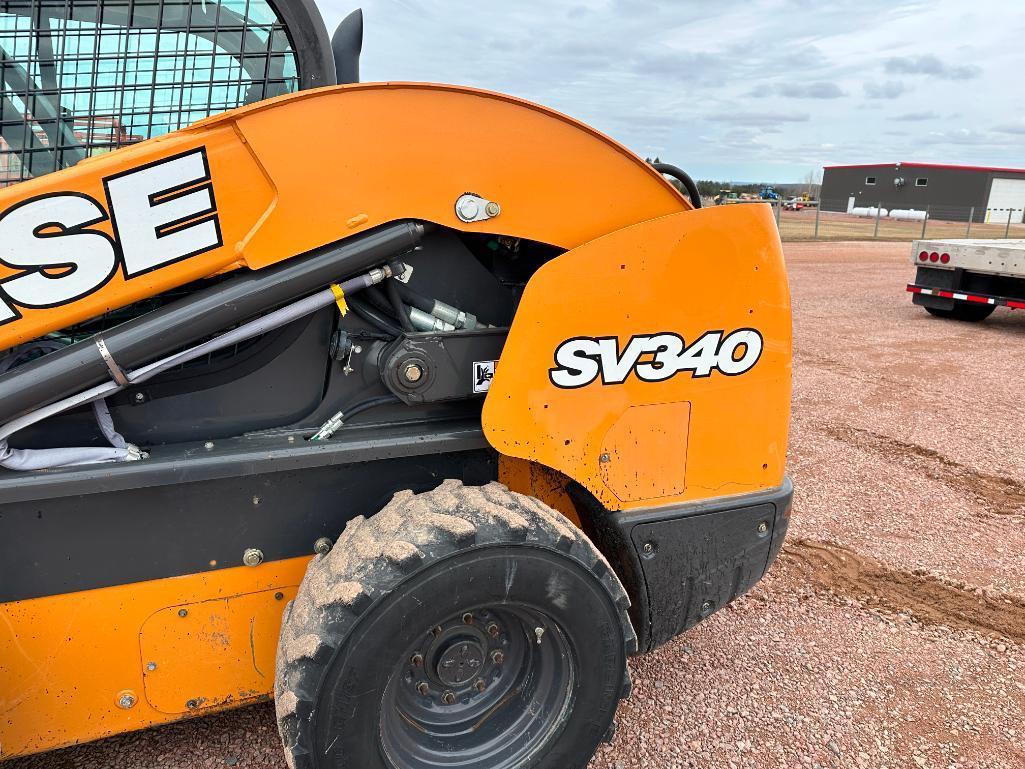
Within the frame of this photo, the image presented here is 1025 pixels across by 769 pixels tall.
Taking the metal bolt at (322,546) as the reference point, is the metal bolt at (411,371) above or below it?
above

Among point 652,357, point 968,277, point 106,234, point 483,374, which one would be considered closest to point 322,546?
point 483,374

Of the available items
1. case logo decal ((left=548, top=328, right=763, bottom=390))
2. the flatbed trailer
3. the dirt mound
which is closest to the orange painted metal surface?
case logo decal ((left=548, top=328, right=763, bottom=390))

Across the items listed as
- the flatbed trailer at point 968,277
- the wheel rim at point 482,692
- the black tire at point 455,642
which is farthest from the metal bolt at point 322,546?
the flatbed trailer at point 968,277

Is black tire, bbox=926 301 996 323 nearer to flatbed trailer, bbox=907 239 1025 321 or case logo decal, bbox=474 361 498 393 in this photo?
flatbed trailer, bbox=907 239 1025 321

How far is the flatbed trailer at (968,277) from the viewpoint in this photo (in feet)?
30.9

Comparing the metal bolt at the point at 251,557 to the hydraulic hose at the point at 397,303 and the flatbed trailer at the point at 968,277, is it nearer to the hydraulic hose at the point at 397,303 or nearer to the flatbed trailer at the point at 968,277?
the hydraulic hose at the point at 397,303

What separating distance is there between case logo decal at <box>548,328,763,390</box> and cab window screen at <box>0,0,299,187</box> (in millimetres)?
1159

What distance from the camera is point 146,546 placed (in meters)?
2.03

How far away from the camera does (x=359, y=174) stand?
76.1 inches

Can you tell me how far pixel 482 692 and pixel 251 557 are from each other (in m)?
0.80

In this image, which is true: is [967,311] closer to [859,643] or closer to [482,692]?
[859,643]

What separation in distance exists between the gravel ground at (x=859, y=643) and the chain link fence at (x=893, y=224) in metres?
9.43

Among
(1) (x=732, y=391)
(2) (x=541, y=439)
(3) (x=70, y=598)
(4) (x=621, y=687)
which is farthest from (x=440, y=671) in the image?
(1) (x=732, y=391)

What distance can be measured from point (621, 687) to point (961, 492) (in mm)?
3552
